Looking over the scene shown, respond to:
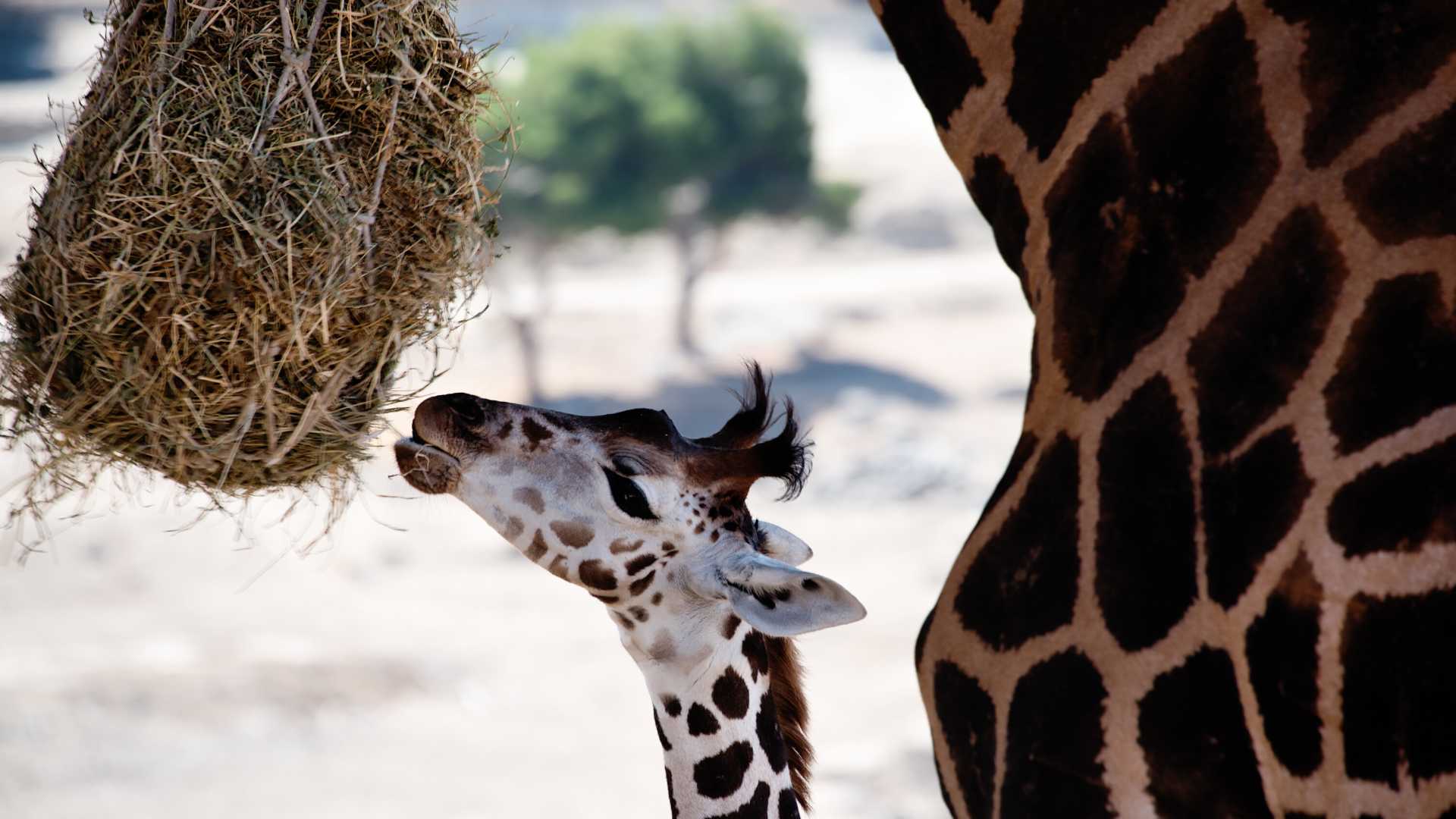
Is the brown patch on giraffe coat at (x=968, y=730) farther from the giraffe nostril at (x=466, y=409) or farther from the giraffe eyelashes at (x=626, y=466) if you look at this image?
the giraffe nostril at (x=466, y=409)

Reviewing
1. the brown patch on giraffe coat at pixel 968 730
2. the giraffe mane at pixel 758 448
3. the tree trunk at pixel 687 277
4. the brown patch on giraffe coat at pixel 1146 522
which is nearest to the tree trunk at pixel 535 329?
the tree trunk at pixel 687 277

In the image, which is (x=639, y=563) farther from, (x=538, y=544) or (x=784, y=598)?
(x=784, y=598)

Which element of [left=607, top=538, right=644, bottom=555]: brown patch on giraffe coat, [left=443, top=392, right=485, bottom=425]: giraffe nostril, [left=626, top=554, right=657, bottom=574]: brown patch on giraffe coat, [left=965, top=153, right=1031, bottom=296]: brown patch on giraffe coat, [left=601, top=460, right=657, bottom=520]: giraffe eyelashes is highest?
[left=443, top=392, right=485, bottom=425]: giraffe nostril

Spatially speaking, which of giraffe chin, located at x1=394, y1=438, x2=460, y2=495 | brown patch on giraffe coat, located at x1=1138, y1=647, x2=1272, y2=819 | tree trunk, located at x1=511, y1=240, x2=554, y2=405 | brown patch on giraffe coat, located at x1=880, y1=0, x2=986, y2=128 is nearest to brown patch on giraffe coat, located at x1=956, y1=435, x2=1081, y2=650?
brown patch on giraffe coat, located at x1=1138, y1=647, x2=1272, y2=819

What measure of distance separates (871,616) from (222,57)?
25.4 feet

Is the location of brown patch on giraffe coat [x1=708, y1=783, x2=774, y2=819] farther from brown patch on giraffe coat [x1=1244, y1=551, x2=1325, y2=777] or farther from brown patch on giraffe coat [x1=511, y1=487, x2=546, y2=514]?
brown patch on giraffe coat [x1=1244, y1=551, x2=1325, y2=777]

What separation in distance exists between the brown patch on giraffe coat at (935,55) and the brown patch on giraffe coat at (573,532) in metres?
0.83

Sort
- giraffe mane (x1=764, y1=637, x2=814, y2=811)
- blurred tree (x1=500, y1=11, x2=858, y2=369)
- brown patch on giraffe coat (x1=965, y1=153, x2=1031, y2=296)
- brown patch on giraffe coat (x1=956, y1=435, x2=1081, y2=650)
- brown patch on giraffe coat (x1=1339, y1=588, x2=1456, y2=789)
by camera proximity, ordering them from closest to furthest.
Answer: brown patch on giraffe coat (x1=1339, y1=588, x2=1456, y2=789) < brown patch on giraffe coat (x1=956, y1=435, x2=1081, y2=650) < brown patch on giraffe coat (x1=965, y1=153, x2=1031, y2=296) < giraffe mane (x1=764, y1=637, x2=814, y2=811) < blurred tree (x1=500, y1=11, x2=858, y2=369)

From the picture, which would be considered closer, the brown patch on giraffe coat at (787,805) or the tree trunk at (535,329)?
the brown patch on giraffe coat at (787,805)

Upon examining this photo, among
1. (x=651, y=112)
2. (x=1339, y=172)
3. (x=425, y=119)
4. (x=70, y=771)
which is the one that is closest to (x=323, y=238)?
(x=425, y=119)

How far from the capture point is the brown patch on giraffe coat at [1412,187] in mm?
924

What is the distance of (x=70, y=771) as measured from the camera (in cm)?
630

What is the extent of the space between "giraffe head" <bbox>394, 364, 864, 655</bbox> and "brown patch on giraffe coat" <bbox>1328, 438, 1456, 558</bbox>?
3.26 ft

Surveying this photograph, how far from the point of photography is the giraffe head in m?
1.87
